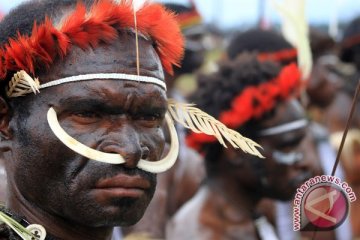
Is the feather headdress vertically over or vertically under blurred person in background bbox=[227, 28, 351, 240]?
over

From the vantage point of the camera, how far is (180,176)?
21.9 feet

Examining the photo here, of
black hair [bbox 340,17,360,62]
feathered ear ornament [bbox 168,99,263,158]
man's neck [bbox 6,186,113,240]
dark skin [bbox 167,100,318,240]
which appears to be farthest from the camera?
black hair [bbox 340,17,360,62]

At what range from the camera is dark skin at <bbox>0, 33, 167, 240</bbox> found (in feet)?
9.30

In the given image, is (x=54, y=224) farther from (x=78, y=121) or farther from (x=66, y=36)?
(x=66, y=36)

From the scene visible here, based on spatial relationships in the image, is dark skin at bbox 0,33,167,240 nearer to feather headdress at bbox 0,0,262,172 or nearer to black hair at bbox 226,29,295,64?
feather headdress at bbox 0,0,262,172

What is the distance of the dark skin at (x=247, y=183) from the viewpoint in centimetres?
559

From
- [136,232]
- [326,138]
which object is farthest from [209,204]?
[326,138]

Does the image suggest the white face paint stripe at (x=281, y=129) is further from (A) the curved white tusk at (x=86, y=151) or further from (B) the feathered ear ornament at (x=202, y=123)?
(A) the curved white tusk at (x=86, y=151)

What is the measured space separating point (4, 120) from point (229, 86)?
3.06 meters

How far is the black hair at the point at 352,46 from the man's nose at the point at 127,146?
21.9 ft

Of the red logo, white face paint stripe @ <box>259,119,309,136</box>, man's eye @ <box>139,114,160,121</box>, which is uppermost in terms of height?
man's eye @ <box>139,114,160,121</box>

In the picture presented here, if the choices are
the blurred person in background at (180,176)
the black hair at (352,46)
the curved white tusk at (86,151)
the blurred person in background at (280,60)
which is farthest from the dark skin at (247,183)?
the black hair at (352,46)

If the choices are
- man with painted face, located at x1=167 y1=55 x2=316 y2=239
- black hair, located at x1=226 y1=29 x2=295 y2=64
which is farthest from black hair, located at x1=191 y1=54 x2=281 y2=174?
black hair, located at x1=226 y1=29 x2=295 y2=64

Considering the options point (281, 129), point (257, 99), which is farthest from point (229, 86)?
point (281, 129)
